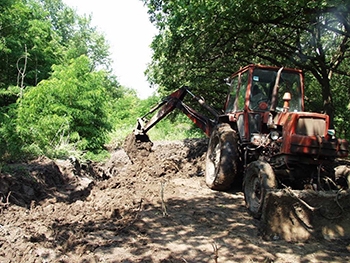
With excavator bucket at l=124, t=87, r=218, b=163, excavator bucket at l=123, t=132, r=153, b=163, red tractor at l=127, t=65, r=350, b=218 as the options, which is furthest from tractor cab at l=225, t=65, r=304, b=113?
excavator bucket at l=123, t=132, r=153, b=163

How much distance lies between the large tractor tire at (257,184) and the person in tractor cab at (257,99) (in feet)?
4.83

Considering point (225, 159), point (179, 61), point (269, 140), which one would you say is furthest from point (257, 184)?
point (179, 61)

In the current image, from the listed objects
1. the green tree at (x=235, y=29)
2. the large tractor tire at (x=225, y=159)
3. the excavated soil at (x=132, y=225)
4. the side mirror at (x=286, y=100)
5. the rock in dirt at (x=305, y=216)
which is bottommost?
the excavated soil at (x=132, y=225)

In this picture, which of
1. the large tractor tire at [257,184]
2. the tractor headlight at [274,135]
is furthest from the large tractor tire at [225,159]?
the tractor headlight at [274,135]

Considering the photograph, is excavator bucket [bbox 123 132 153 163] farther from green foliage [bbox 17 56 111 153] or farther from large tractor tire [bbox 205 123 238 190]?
large tractor tire [bbox 205 123 238 190]

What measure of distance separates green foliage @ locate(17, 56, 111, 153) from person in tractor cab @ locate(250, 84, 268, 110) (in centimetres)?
646

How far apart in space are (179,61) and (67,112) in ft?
14.8

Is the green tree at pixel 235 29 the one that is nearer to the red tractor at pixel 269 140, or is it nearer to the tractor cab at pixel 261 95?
the tractor cab at pixel 261 95

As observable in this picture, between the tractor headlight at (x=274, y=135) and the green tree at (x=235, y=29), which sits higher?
the green tree at (x=235, y=29)

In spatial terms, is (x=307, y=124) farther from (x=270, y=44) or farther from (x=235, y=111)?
(x=270, y=44)

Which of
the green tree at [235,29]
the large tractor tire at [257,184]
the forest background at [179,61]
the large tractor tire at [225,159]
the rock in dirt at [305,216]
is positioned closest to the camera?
the rock in dirt at [305,216]

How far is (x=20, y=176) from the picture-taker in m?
6.74

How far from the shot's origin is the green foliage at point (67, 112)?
1110 centimetres

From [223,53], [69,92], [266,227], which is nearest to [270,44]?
[223,53]
